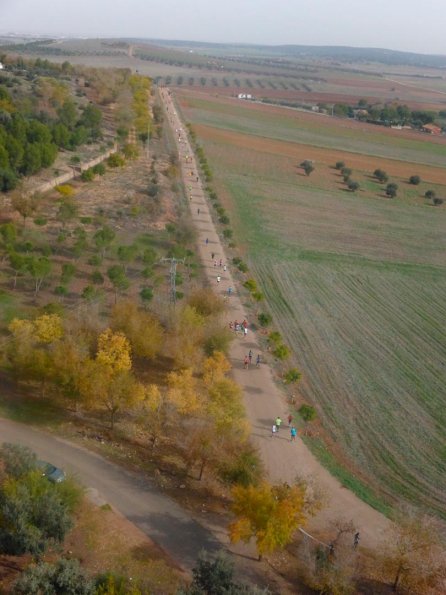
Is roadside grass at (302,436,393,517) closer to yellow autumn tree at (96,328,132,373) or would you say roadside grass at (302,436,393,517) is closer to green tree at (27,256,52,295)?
yellow autumn tree at (96,328,132,373)

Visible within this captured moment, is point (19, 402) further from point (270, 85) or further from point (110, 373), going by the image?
point (270, 85)

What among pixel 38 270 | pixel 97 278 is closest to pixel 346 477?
pixel 97 278

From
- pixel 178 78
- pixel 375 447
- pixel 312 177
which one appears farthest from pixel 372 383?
pixel 178 78

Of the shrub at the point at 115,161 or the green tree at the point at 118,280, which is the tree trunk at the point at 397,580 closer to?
the green tree at the point at 118,280

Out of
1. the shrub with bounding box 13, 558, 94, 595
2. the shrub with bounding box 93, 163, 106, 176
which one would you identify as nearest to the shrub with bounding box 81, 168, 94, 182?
the shrub with bounding box 93, 163, 106, 176

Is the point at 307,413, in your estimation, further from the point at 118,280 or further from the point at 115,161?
the point at 115,161

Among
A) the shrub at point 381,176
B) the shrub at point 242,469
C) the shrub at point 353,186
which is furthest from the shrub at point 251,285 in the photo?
the shrub at point 381,176
